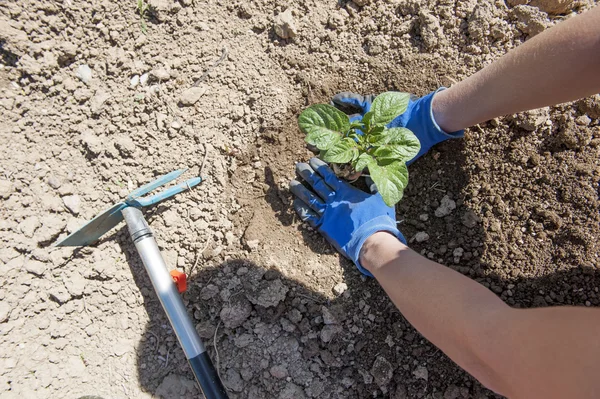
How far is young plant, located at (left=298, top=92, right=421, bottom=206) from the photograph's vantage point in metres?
1.53

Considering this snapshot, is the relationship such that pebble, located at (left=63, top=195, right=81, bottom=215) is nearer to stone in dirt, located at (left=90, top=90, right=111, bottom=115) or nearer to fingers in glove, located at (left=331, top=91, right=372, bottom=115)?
stone in dirt, located at (left=90, top=90, right=111, bottom=115)

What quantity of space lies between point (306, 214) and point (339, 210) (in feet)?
0.52

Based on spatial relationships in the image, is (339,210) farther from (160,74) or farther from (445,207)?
(160,74)

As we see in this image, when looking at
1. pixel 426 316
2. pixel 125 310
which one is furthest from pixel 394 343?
pixel 125 310

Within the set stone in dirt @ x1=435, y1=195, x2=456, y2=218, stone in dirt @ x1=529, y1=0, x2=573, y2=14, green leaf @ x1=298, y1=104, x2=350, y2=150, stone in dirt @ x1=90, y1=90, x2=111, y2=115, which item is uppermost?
stone in dirt @ x1=529, y1=0, x2=573, y2=14

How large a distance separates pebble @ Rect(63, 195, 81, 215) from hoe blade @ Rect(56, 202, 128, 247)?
0.16 meters

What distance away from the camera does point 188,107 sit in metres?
1.95

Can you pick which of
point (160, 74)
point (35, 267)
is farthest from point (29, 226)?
point (160, 74)

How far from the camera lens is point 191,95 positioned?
1938 mm

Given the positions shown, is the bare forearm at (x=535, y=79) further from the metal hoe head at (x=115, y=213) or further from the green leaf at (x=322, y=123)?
the metal hoe head at (x=115, y=213)

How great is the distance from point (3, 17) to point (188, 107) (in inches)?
36.0

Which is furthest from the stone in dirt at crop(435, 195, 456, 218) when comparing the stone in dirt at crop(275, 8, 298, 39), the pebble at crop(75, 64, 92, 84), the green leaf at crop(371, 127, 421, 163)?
the pebble at crop(75, 64, 92, 84)

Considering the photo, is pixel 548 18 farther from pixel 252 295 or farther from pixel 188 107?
pixel 252 295

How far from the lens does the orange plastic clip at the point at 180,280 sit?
1728 mm
